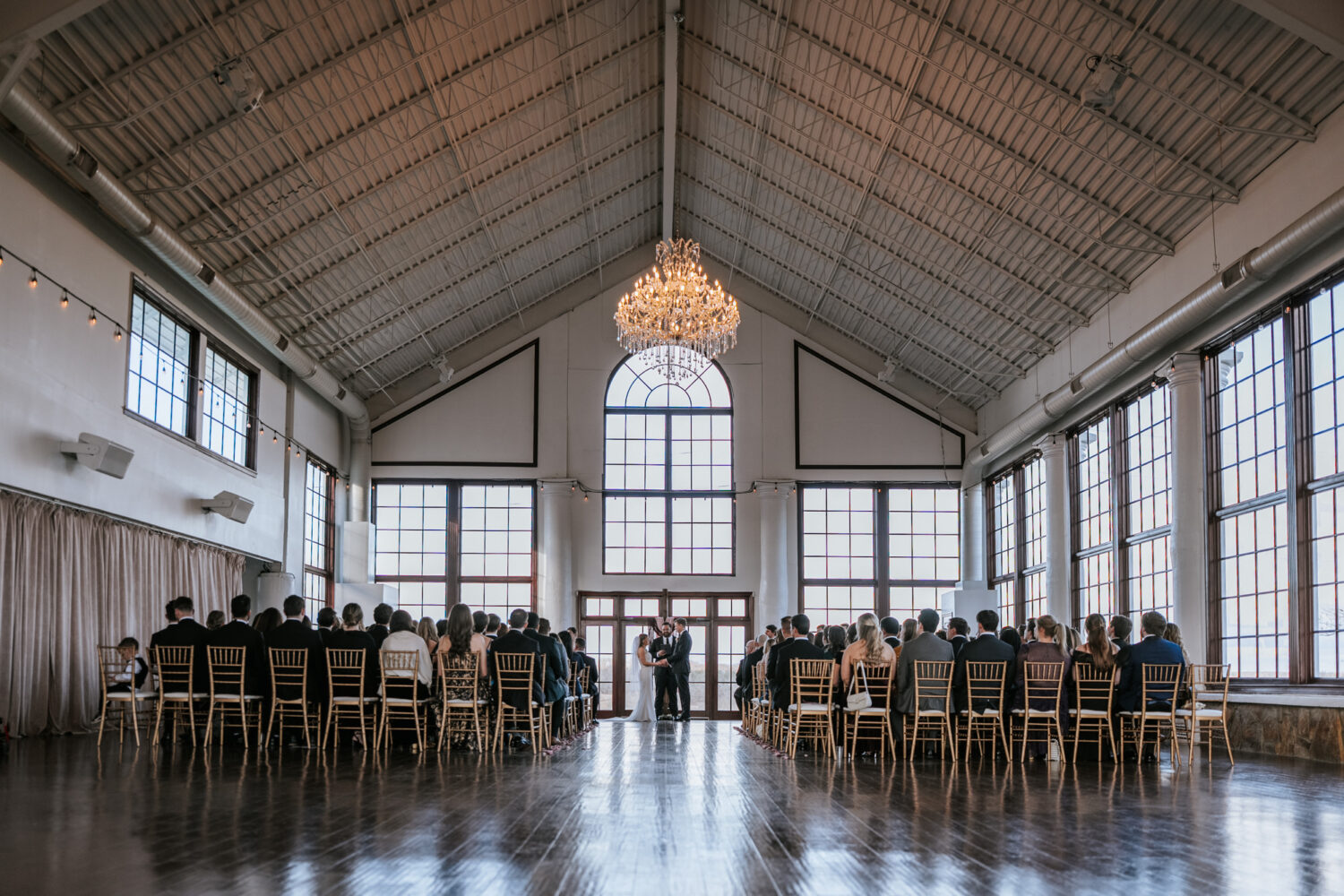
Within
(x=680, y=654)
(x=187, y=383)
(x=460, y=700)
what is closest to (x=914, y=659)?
(x=460, y=700)

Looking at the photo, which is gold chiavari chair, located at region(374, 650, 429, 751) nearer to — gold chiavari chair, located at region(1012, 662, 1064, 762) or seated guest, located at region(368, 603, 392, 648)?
seated guest, located at region(368, 603, 392, 648)

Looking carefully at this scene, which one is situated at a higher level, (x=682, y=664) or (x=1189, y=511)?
(x=1189, y=511)

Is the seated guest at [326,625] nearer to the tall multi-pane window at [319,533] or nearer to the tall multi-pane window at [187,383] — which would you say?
the tall multi-pane window at [187,383]

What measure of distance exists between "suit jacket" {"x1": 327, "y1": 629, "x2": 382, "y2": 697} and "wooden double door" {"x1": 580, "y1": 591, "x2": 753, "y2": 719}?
10830 mm

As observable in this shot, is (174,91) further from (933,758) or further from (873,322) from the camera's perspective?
(873,322)

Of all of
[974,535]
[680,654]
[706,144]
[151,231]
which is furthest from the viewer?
[974,535]

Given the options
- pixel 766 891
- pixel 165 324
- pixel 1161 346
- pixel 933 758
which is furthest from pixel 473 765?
pixel 1161 346

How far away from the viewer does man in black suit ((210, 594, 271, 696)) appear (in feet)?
30.4

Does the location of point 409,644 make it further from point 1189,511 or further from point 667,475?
point 667,475

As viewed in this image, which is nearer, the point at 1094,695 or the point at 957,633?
the point at 1094,695

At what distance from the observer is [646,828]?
5.11 metres

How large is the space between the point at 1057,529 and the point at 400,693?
33.7ft

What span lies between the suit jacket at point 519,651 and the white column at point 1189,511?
6.74 m

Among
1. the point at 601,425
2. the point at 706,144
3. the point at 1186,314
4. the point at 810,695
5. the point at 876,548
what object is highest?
the point at 706,144
